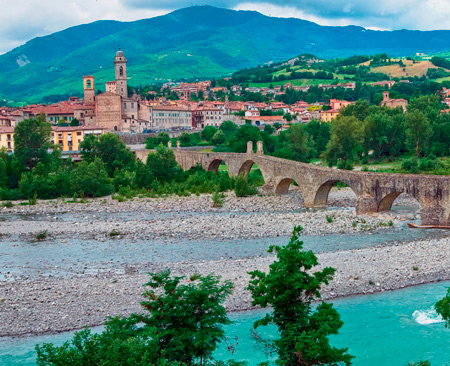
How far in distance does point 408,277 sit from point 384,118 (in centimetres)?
3973

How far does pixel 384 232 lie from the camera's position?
1035 inches

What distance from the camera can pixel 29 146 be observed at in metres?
46.5

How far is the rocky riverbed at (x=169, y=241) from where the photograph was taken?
54.6 ft

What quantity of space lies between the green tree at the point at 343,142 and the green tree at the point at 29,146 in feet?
77.2

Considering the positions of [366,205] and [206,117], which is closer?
[366,205]

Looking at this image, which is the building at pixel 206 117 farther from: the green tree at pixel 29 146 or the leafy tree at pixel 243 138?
the green tree at pixel 29 146

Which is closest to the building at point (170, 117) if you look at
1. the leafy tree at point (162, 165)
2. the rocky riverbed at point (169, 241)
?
the leafy tree at point (162, 165)

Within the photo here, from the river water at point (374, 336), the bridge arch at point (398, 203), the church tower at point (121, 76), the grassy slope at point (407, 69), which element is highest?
the grassy slope at point (407, 69)

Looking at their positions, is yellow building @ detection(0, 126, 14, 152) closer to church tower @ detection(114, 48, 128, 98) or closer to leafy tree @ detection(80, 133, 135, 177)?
leafy tree @ detection(80, 133, 135, 177)

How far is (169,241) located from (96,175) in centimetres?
1677

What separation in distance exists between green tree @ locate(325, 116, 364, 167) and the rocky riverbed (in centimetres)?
1301

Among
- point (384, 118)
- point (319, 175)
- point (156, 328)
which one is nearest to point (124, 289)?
point (156, 328)

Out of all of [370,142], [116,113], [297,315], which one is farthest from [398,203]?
[116,113]

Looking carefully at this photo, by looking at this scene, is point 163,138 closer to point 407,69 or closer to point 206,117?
point 206,117
